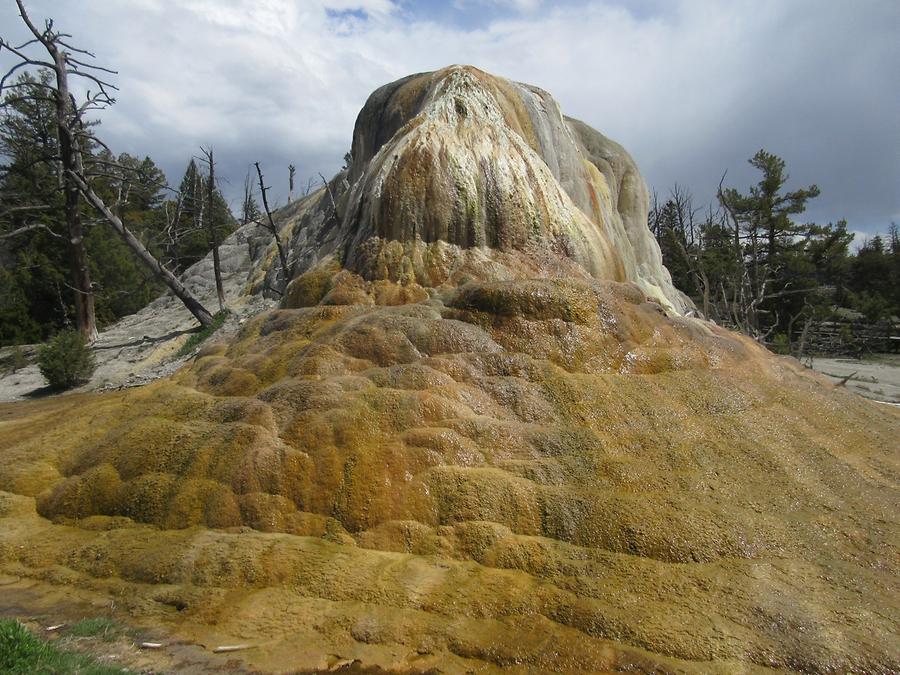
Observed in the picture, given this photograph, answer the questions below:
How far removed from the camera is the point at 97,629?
390 centimetres

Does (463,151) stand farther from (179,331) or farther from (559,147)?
(179,331)

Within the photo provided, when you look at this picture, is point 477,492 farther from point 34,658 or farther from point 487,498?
point 34,658

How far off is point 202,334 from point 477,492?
515 inches

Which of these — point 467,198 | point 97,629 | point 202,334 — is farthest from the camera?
point 202,334

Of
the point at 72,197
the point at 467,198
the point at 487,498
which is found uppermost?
the point at 72,197

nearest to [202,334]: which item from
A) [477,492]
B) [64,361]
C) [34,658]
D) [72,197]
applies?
[64,361]

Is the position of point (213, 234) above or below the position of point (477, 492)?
above

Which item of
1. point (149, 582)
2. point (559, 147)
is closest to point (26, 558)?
point (149, 582)

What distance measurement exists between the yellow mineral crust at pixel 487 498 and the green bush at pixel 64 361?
22.5 feet

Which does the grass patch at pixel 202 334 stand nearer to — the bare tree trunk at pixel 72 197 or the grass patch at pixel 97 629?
the bare tree trunk at pixel 72 197

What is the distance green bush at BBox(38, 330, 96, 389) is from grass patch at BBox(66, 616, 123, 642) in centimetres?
1158

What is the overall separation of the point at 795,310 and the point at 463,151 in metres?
23.5

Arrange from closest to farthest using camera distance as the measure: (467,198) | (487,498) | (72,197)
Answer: (487,498) < (467,198) < (72,197)

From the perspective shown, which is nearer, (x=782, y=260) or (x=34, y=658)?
(x=34, y=658)
